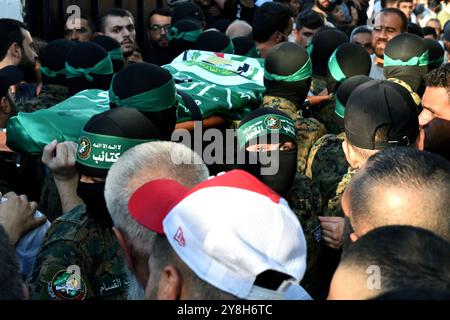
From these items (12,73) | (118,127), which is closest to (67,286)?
(118,127)

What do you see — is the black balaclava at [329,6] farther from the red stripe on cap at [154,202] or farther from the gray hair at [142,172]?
the red stripe on cap at [154,202]

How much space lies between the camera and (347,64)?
17.9 ft

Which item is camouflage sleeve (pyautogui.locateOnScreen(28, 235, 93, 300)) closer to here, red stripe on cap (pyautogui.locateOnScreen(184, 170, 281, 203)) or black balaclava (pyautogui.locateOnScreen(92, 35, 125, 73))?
red stripe on cap (pyautogui.locateOnScreen(184, 170, 281, 203))

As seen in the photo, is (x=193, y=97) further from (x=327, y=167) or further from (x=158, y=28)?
(x=158, y=28)

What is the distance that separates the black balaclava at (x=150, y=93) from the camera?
3.60 meters

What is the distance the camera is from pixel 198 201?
172cm

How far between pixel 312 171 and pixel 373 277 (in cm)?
231

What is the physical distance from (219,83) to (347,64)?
131cm

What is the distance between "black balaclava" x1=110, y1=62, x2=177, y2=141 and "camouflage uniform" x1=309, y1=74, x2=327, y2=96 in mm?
2337

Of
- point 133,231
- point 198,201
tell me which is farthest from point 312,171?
point 198,201

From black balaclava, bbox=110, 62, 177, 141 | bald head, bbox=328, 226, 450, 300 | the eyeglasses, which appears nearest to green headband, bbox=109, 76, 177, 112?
A: black balaclava, bbox=110, 62, 177, 141
